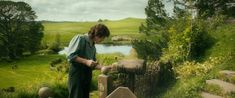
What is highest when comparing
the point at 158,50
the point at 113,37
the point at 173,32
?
the point at 173,32

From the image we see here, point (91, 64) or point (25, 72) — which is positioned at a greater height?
point (91, 64)

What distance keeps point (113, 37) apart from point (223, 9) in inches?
4303

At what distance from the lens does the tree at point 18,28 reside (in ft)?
205

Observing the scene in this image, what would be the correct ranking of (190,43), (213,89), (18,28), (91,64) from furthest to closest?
(18,28) → (190,43) → (213,89) → (91,64)

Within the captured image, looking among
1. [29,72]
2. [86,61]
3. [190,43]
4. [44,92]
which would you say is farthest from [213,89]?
[29,72]

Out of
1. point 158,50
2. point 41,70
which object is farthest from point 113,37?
point 158,50

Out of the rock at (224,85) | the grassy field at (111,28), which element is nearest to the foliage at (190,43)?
the rock at (224,85)

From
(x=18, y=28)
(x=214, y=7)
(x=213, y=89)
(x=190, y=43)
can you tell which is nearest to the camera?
(x=213, y=89)

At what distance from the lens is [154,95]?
1391cm

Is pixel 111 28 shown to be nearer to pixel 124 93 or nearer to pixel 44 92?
pixel 44 92

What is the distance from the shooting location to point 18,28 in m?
64.1

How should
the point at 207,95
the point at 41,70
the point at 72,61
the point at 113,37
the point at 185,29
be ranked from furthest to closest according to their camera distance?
the point at 113,37
the point at 41,70
the point at 185,29
the point at 207,95
the point at 72,61

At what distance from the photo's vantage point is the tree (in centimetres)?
6248

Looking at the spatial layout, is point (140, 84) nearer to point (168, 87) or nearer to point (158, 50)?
point (168, 87)
